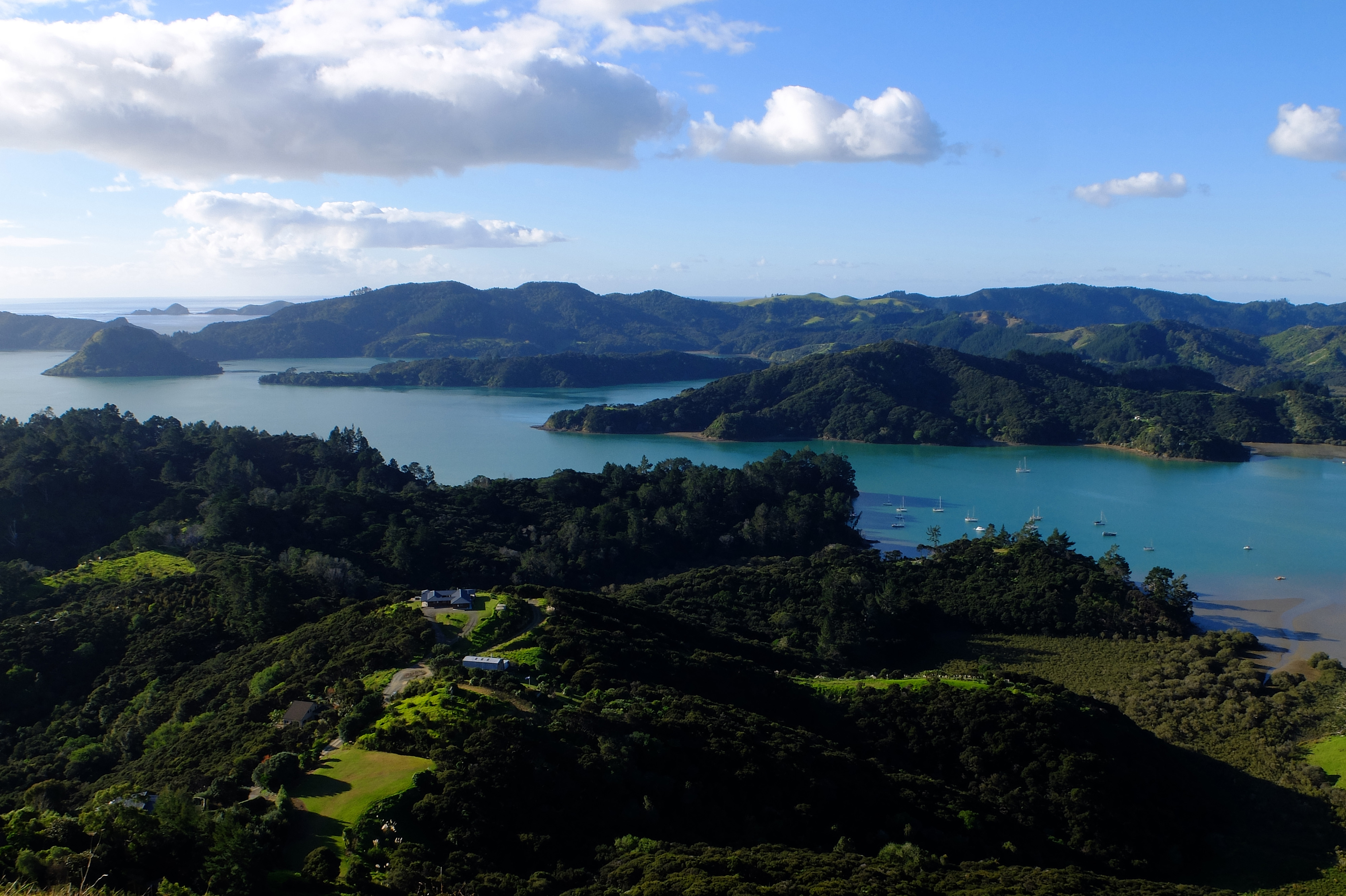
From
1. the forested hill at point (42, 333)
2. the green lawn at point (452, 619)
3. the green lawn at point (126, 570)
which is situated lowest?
the green lawn at point (126, 570)

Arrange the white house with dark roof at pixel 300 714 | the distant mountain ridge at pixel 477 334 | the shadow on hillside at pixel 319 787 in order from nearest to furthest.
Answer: the shadow on hillside at pixel 319 787 < the white house with dark roof at pixel 300 714 < the distant mountain ridge at pixel 477 334

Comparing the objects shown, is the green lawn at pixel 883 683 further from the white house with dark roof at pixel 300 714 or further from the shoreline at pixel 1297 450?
the shoreline at pixel 1297 450

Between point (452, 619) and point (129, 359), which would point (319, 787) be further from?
point (129, 359)

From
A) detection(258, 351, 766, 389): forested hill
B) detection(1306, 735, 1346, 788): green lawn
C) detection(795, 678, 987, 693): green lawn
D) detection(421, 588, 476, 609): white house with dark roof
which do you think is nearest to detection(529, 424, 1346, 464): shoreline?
detection(258, 351, 766, 389): forested hill

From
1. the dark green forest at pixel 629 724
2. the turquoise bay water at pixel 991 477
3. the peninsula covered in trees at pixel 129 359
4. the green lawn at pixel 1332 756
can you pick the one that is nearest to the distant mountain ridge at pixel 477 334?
Answer: the peninsula covered in trees at pixel 129 359

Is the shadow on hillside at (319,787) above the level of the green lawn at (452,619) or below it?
below

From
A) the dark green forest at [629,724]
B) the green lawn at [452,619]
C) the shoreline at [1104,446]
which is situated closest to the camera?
the dark green forest at [629,724]

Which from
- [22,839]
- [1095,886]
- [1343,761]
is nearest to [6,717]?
[22,839]
